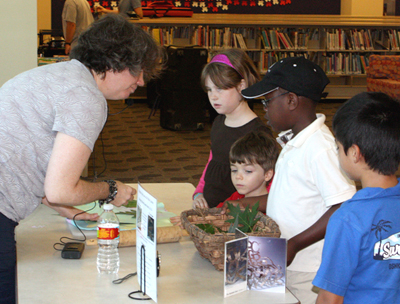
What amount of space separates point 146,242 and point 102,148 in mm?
5032

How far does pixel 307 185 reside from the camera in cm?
154

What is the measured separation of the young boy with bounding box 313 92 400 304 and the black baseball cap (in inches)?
15.0

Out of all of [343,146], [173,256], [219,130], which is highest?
[343,146]

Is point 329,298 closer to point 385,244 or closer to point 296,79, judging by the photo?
point 385,244

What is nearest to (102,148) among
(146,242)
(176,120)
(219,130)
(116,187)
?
(176,120)

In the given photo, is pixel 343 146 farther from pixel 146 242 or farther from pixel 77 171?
pixel 77 171

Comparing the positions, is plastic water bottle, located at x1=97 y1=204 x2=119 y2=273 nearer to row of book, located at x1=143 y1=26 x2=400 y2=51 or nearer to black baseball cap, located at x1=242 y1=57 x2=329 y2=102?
black baseball cap, located at x1=242 y1=57 x2=329 y2=102

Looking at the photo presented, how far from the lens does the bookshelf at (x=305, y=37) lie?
30.3 ft

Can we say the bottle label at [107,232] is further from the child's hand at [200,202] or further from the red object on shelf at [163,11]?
the red object on shelf at [163,11]

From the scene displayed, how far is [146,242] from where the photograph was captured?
1249 mm

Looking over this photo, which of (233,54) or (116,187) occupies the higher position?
(233,54)

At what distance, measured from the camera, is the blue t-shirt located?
1118mm

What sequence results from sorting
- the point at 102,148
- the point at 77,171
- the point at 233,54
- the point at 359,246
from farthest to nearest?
the point at 102,148 < the point at 233,54 < the point at 77,171 < the point at 359,246

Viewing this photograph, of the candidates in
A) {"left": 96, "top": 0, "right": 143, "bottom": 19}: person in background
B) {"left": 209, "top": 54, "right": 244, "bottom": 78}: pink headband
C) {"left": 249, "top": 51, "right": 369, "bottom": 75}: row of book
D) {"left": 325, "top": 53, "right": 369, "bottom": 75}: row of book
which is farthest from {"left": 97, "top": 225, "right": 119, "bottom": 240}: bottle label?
{"left": 325, "top": 53, "right": 369, "bottom": 75}: row of book
